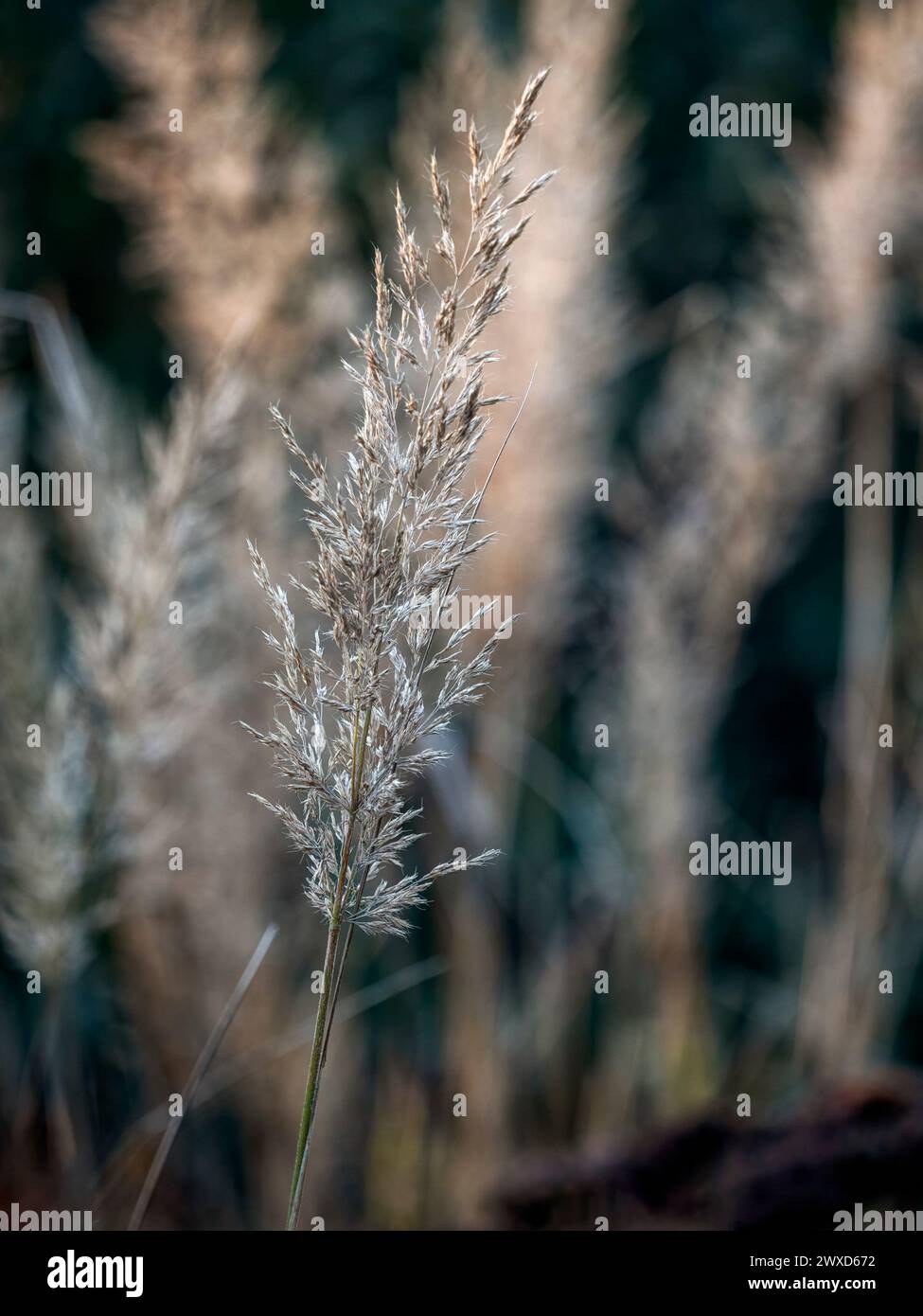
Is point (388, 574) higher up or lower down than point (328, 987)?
higher up

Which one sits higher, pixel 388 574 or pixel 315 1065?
pixel 388 574

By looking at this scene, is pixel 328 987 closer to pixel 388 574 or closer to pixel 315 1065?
pixel 315 1065

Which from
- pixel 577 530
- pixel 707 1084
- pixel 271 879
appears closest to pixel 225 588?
pixel 271 879

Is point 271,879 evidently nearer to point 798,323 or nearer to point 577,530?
point 577,530

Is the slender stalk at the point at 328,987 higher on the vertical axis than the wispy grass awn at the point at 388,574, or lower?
lower

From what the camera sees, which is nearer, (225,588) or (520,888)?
(225,588)

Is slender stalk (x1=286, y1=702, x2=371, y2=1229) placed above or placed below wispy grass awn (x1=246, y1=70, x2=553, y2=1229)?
below

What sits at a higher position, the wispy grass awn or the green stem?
the wispy grass awn

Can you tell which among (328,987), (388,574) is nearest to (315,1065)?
(328,987)

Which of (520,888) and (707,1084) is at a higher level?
(520,888)

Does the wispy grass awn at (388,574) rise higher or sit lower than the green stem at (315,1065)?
higher
